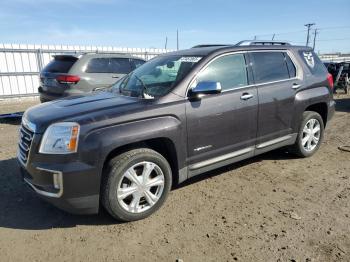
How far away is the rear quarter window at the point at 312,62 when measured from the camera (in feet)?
18.5

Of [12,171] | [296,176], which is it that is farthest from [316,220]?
[12,171]

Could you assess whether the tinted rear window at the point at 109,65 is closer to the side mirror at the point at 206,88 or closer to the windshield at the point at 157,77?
the windshield at the point at 157,77

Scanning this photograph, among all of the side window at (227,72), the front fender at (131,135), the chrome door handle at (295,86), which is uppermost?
the side window at (227,72)

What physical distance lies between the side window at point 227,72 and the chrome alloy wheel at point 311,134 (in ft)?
5.52

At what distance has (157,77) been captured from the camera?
4.52m

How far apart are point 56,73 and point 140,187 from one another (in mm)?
5736

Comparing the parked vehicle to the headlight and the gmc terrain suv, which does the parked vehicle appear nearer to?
the gmc terrain suv

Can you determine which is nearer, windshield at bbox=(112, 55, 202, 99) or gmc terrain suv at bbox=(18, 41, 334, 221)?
gmc terrain suv at bbox=(18, 41, 334, 221)

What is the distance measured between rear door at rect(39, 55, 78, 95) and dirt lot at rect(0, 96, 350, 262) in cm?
358

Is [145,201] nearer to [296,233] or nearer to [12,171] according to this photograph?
[296,233]

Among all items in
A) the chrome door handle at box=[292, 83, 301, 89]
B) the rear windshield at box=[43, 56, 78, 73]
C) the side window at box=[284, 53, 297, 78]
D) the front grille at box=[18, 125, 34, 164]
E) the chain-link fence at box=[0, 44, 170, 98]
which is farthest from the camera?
the chain-link fence at box=[0, 44, 170, 98]

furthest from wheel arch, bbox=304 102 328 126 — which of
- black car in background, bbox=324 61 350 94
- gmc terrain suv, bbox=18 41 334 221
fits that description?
black car in background, bbox=324 61 350 94

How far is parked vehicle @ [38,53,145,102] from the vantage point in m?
8.25

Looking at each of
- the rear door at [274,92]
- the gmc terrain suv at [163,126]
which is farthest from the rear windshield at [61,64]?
the rear door at [274,92]
